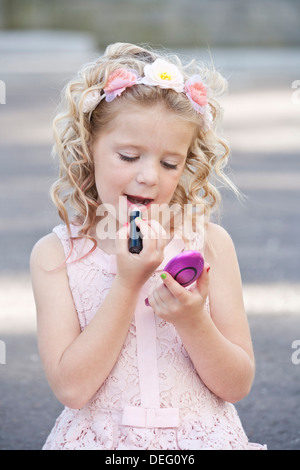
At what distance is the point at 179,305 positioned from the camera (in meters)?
2.00

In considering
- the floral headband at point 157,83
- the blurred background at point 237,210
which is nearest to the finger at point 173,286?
the floral headband at point 157,83

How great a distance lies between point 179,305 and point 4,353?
1736 millimetres

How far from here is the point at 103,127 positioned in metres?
2.22

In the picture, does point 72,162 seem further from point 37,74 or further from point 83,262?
point 37,74

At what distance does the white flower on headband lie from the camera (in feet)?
7.24

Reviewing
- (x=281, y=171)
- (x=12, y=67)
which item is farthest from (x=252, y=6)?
(x=281, y=171)

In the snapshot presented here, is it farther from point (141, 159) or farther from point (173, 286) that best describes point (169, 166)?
point (173, 286)

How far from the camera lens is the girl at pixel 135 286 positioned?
2.08 m

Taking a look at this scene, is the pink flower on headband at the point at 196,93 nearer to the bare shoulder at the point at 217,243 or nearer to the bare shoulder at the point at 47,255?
the bare shoulder at the point at 217,243

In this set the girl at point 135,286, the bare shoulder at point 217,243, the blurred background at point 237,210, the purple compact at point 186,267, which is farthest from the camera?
the blurred background at point 237,210

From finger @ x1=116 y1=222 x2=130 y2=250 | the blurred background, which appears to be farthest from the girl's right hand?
the blurred background

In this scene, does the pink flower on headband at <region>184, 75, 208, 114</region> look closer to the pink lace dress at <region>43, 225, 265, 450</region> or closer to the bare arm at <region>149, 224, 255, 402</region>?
the bare arm at <region>149, 224, 255, 402</region>

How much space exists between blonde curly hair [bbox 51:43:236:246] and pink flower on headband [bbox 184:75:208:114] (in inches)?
0.6
